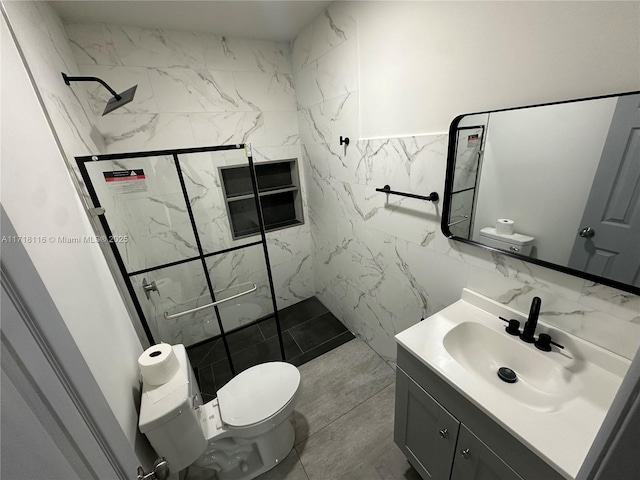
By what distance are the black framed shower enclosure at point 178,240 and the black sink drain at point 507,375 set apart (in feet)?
4.78

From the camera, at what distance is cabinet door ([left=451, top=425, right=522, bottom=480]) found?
0.86 meters

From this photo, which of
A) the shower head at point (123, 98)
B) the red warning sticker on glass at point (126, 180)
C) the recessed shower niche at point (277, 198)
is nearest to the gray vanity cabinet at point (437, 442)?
the recessed shower niche at point (277, 198)

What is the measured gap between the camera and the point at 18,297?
1.31ft

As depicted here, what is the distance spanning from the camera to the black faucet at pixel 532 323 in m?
1.03

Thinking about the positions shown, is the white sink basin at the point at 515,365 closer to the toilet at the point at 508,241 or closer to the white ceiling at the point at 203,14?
the toilet at the point at 508,241

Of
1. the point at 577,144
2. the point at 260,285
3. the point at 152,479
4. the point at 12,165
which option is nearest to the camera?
the point at 12,165

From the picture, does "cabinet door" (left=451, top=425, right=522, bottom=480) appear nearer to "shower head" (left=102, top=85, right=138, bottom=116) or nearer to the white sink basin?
the white sink basin

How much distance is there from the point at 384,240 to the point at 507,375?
977 millimetres

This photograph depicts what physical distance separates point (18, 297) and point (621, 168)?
59.8 inches

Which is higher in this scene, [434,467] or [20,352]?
[20,352]

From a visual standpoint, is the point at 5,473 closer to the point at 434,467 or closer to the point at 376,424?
the point at 434,467

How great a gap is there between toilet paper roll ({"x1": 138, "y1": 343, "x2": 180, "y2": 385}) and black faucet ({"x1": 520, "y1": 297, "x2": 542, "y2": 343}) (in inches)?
62.3

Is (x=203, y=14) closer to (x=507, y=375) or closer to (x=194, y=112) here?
(x=194, y=112)

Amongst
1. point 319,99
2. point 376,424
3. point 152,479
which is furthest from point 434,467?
point 319,99
